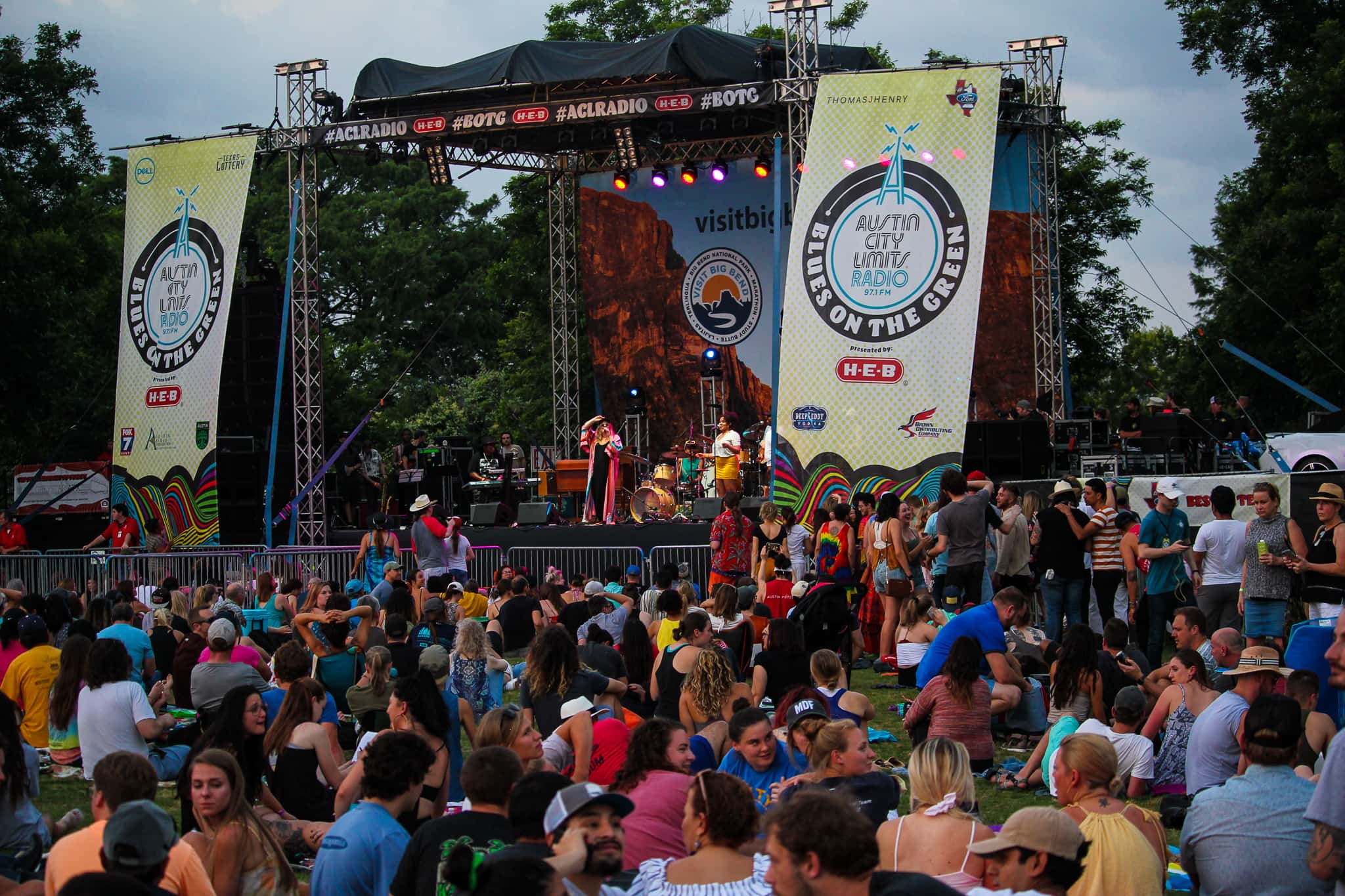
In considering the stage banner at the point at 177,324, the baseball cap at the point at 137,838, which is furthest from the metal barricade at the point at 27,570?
the baseball cap at the point at 137,838

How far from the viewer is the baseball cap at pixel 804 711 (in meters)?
5.95

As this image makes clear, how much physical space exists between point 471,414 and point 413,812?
35.2m

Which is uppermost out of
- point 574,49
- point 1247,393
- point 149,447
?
point 574,49

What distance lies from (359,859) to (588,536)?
13525 mm

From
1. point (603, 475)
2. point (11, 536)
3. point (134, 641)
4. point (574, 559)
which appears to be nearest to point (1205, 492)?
point (574, 559)

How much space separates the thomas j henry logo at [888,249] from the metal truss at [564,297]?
8.47m

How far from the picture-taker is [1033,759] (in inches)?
301

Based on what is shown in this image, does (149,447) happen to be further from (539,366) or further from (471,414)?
(471,414)

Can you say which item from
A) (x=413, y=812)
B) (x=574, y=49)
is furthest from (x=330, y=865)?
(x=574, y=49)

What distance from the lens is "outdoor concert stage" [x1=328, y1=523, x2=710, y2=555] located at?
1722 centimetres

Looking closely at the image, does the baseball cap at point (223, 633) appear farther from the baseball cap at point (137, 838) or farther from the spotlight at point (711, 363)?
the spotlight at point (711, 363)

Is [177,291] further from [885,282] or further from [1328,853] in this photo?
[1328,853]

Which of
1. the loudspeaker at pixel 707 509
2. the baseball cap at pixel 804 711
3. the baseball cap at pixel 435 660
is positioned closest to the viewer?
the baseball cap at pixel 804 711

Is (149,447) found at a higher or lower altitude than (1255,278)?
lower
